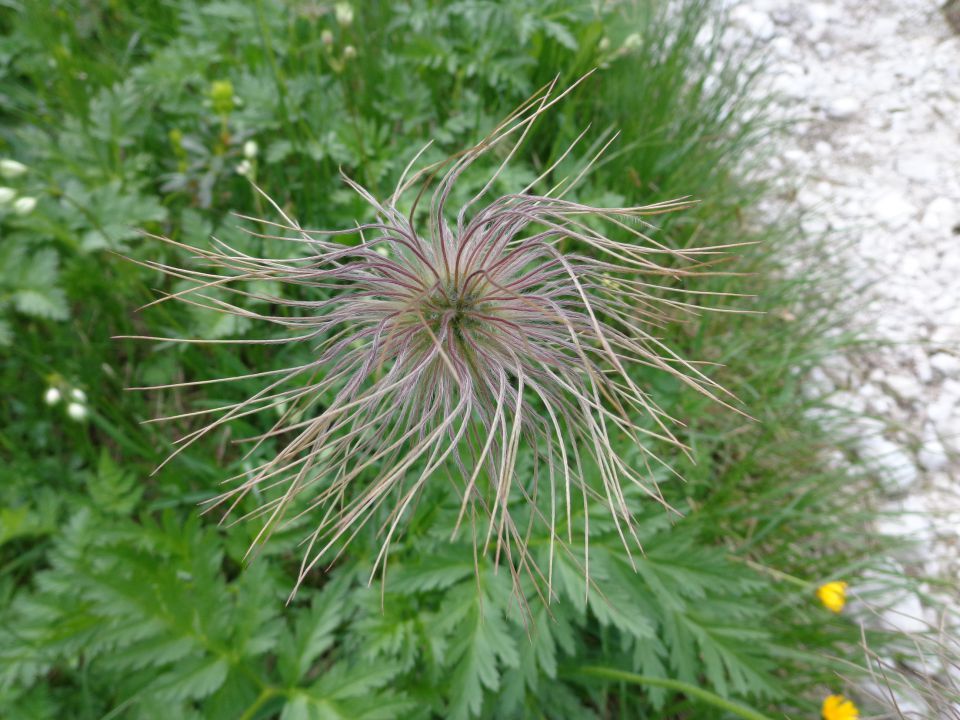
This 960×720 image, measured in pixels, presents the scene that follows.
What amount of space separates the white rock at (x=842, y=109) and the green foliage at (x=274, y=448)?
577 millimetres

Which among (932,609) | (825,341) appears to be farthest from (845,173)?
(932,609)

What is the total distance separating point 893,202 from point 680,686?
2.69 m

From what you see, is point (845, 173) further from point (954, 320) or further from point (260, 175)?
point (260, 175)

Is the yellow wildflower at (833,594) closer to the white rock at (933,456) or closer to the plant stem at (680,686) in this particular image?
the plant stem at (680,686)

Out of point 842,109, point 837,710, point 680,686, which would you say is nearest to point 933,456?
point 837,710

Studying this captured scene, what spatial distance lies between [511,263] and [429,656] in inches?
43.5

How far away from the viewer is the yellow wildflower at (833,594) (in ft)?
6.59

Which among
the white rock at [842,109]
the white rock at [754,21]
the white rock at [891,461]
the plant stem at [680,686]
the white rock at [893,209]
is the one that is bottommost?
the plant stem at [680,686]

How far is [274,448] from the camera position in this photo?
232 cm

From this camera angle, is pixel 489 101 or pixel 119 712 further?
pixel 489 101

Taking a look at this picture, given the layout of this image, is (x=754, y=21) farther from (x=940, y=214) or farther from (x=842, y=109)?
(x=940, y=214)

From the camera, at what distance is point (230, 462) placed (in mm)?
2420

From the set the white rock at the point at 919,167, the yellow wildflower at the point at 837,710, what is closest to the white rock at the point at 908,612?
the yellow wildflower at the point at 837,710

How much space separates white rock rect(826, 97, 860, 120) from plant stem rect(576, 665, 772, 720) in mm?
Answer: 3001
